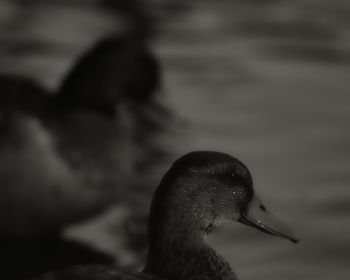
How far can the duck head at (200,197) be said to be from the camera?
484 cm

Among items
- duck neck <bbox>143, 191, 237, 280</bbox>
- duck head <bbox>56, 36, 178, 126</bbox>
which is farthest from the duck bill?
duck head <bbox>56, 36, 178, 126</bbox>

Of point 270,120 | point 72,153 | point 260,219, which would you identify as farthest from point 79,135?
point 260,219

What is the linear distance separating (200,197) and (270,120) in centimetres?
359

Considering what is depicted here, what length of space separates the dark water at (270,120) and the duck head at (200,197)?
1.43m

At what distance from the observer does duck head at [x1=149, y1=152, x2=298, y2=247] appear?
15.9 feet

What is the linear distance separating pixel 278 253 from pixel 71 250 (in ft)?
3.48

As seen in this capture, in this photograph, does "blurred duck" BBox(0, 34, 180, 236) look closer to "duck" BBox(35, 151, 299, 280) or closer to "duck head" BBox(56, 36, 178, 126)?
"duck head" BBox(56, 36, 178, 126)

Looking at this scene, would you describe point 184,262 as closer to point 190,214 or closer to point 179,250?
point 179,250

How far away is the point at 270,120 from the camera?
8.48 m

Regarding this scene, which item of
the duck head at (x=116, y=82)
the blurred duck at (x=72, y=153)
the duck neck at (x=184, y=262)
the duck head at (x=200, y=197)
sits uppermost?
the duck head at (x=116, y=82)

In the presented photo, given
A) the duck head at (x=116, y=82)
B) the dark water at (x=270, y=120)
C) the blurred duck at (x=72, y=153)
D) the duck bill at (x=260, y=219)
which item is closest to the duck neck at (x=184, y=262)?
the duck bill at (x=260, y=219)

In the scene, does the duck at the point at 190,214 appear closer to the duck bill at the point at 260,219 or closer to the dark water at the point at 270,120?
the duck bill at the point at 260,219

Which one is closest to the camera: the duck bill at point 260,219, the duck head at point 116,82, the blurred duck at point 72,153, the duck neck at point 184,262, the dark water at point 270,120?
the duck neck at point 184,262

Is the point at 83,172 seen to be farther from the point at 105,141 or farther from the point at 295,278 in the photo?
the point at 295,278
